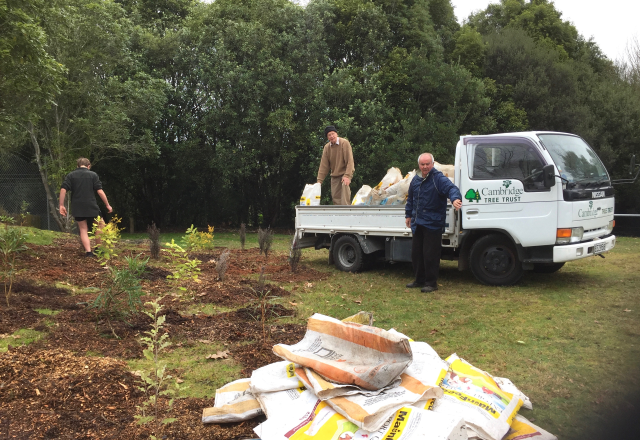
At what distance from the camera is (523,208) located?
7.18m

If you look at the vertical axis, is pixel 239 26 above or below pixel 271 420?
above

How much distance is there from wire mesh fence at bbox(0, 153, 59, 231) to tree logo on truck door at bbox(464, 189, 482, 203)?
16.2 metres

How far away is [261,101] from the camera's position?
62.5ft

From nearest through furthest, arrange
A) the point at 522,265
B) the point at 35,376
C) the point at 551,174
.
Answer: the point at 35,376 < the point at 551,174 < the point at 522,265

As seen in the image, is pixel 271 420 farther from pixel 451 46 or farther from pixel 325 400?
pixel 451 46

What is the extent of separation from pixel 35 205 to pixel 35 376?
1720 cm

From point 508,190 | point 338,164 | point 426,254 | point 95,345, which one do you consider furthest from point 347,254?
point 95,345

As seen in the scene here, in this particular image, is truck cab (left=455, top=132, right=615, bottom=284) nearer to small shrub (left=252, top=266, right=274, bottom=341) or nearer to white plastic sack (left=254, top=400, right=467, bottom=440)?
small shrub (left=252, top=266, right=274, bottom=341)

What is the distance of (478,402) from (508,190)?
5.02 meters

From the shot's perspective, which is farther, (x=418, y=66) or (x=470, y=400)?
(x=418, y=66)

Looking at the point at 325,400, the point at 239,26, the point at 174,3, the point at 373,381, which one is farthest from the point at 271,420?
the point at 174,3

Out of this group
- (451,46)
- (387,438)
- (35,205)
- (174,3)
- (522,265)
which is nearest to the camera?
(387,438)

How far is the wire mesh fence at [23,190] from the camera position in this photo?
18188 millimetres

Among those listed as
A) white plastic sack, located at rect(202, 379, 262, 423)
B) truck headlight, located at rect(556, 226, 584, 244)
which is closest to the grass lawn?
white plastic sack, located at rect(202, 379, 262, 423)
